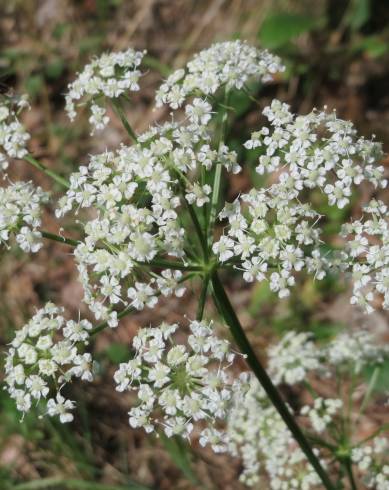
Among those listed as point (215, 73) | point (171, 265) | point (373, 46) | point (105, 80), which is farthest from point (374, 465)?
point (373, 46)

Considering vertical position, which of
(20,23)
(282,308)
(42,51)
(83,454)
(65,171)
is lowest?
(83,454)

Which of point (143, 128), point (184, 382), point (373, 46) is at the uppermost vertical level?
point (373, 46)

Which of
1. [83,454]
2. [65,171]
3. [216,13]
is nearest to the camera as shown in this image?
[83,454]

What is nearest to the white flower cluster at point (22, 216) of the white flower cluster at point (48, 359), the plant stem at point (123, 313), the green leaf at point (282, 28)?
the white flower cluster at point (48, 359)

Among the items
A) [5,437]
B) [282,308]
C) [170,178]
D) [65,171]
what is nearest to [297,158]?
[170,178]

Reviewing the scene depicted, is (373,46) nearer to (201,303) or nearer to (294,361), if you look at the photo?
(294,361)

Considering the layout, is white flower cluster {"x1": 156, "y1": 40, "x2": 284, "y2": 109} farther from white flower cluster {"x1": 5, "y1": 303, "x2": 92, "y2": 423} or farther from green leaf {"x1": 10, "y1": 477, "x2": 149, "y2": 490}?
green leaf {"x1": 10, "y1": 477, "x2": 149, "y2": 490}

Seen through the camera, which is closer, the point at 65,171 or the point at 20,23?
the point at 65,171

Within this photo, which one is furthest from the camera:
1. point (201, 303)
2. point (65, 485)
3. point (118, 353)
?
point (118, 353)

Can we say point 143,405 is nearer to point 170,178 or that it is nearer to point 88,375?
point 88,375
